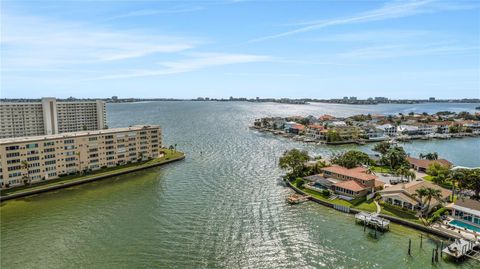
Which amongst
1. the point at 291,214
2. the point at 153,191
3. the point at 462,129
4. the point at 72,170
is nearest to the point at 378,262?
the point at 291,214

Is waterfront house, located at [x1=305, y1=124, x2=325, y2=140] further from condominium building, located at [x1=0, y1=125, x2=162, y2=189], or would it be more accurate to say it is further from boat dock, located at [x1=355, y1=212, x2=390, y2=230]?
boat dock, located at [x1=355, y1=212, x2=390, y2=230]

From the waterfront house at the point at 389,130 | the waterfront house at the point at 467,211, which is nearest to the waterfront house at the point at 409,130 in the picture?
the waterfront house at the point at 389,130

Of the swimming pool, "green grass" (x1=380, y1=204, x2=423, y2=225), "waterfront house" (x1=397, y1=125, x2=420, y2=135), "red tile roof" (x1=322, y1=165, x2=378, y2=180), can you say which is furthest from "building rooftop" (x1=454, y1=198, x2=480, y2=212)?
"waterfront house" (x1=397, y1=125, x2=420, y2=135)

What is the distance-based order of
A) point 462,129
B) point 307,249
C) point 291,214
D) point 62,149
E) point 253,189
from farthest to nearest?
point 462,129, point 62,149, point 253,189, point 291,214, point 307,249

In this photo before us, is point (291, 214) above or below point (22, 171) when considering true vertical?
below

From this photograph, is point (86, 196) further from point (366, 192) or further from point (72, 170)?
point (366, 192)

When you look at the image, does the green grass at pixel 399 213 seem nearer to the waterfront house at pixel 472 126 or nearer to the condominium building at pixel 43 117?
the condominium building at pixel 43 117

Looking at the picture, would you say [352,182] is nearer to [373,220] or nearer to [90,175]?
[373,220]
